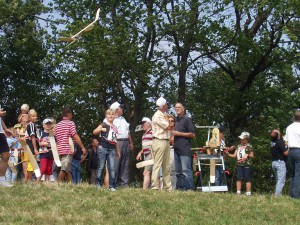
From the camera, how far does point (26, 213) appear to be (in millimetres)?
10797

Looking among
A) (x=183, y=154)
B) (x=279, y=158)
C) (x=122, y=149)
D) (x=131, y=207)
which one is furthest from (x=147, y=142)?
(x=131, y=207)

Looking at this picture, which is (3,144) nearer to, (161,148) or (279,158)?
(161,148)

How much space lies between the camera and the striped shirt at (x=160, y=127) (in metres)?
14.2

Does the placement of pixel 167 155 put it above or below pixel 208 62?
below

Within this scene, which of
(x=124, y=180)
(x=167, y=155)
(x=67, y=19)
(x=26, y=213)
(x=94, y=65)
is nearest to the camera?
(x=26, y=213)

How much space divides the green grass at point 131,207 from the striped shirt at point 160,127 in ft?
4.90

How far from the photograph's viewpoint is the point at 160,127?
1423cm

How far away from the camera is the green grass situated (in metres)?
10.8

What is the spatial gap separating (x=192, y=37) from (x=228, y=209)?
14.8 m

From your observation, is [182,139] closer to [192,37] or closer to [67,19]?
[192,37]

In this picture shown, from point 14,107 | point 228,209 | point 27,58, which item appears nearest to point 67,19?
point 27,58

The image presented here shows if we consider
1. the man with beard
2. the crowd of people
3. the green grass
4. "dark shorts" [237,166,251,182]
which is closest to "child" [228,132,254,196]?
"dark shorts" [237,166,251,182]

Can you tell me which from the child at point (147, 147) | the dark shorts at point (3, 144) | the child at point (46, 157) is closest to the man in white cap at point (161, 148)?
the child at point (147, 147)

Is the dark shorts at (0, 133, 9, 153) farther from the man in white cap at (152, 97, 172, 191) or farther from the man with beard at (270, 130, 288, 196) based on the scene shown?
the man with beard at (270, 130, 288, 196)
